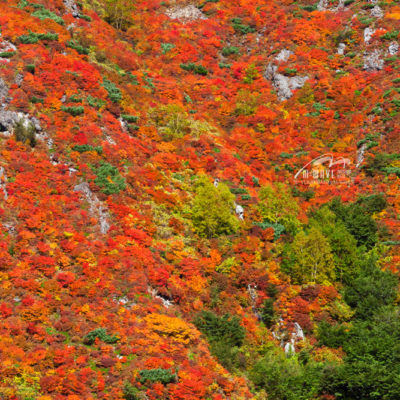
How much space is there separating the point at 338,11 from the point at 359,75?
67.3 feet

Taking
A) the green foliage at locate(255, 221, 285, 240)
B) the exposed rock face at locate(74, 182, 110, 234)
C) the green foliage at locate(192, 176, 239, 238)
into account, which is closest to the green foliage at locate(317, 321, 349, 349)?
the green foliage at locate(255, 221, 285, 240)

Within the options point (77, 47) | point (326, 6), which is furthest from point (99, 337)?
point (326, 6)

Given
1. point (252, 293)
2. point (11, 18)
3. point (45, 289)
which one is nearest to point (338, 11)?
point (11, 18)

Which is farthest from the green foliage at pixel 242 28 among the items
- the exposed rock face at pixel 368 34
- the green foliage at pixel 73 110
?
the green foliage at pixel 73 110

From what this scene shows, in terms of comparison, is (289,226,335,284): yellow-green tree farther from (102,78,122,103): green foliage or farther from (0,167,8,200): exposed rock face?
(102,78,122,103): green foliage

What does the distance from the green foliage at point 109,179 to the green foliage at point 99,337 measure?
13.6m

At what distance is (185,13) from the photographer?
8100 cm

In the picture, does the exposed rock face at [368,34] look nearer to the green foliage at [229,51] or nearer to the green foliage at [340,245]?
the green foliage at [229,51]

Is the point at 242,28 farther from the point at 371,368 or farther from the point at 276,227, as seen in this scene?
the point at 371,368

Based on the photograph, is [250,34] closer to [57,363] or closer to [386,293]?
[386,293]

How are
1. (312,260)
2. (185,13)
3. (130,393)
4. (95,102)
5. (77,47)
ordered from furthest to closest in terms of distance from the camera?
(185,13) → (77,47) → (95,102) → (312,260) → (130,393)

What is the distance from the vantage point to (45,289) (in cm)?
2738

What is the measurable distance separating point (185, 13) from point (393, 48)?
3760 cm

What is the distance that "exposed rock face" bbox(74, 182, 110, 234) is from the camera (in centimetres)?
3465
